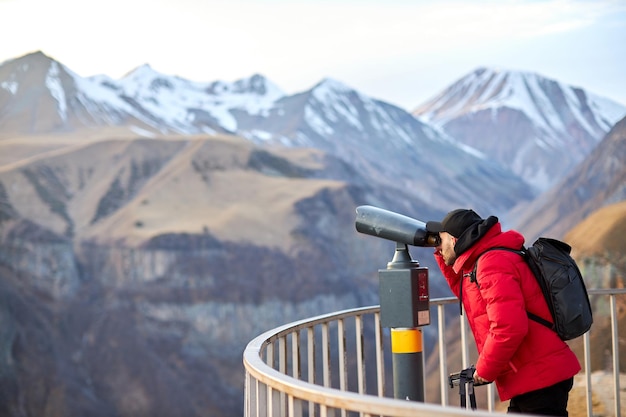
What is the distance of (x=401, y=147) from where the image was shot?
310 ft

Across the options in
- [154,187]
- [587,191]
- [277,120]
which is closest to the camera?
[154,187]

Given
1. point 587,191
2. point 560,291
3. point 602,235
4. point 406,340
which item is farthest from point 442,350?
point 587,191

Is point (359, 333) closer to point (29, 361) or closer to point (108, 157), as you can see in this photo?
point (29, 361)

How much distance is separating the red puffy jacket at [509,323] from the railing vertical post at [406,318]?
174 millimetres

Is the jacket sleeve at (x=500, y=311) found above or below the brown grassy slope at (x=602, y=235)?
below

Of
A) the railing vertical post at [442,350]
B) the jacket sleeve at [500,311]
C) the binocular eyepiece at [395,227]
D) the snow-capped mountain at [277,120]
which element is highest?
the snow-capped mountain at [277,120]

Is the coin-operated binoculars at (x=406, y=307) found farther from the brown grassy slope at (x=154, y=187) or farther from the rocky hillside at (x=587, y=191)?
the rocky hillside at (x=587, y=191)

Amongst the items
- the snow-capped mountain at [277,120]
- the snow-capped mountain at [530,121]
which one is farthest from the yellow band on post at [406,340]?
the snow-capped mountain at [530,121]

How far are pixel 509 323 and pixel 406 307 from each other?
407 millimetres

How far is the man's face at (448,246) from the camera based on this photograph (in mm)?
3232

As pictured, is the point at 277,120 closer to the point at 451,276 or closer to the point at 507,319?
the point at 451,276

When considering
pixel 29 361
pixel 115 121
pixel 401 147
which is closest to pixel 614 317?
pixel 29 361

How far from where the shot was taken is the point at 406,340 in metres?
3.22

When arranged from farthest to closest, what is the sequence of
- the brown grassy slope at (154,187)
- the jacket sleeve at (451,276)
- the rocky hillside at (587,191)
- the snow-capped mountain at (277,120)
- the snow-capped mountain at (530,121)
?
the snow-capped mountain at (530,121) < the snow-capped mountain at (277,120) < the rocky hillside at (587,191) < the brown grassy slope at (154,187) < the jacket sleeve at (451,276)
